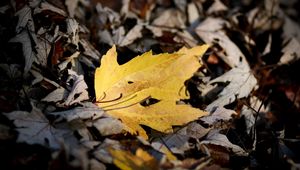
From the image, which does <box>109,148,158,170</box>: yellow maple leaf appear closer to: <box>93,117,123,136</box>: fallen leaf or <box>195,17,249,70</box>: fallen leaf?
<box>93,117,123,136</box>: fallen leaf

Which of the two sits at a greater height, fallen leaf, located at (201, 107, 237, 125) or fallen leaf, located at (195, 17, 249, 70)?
fallen leaf, located at (195, 17, 249, 70)

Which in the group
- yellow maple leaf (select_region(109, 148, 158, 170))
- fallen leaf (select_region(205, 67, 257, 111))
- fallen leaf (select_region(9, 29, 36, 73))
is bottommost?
yellow maple leaf (select_region(109, 148, 158, 170))

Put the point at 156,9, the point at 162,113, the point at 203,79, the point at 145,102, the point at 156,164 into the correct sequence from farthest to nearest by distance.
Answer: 1. the point at 156,9
2. the point at 203,79
3. the point at 145,102
4. the point at 162,113
5. the point at 156,164

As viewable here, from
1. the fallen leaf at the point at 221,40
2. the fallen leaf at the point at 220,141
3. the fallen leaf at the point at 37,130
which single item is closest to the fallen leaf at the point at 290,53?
the fallen leaf at the point at 221,40

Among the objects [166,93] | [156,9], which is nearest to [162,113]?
[166,93]


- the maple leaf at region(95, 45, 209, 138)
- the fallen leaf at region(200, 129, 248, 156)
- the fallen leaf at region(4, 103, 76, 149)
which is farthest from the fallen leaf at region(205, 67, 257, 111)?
the fallen leaf at region(4, 103, 76, 149)

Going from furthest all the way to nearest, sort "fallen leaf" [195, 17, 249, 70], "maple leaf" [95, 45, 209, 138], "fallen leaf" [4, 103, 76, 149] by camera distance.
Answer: "fallen leaf" [195, 17, 249, 70] < "maple leaf" [95, 45, 209, 138] < "fallen leaf" [4, 103, 76, 149]

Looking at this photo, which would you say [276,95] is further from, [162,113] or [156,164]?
[156,164]

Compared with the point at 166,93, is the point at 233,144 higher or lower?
lower
